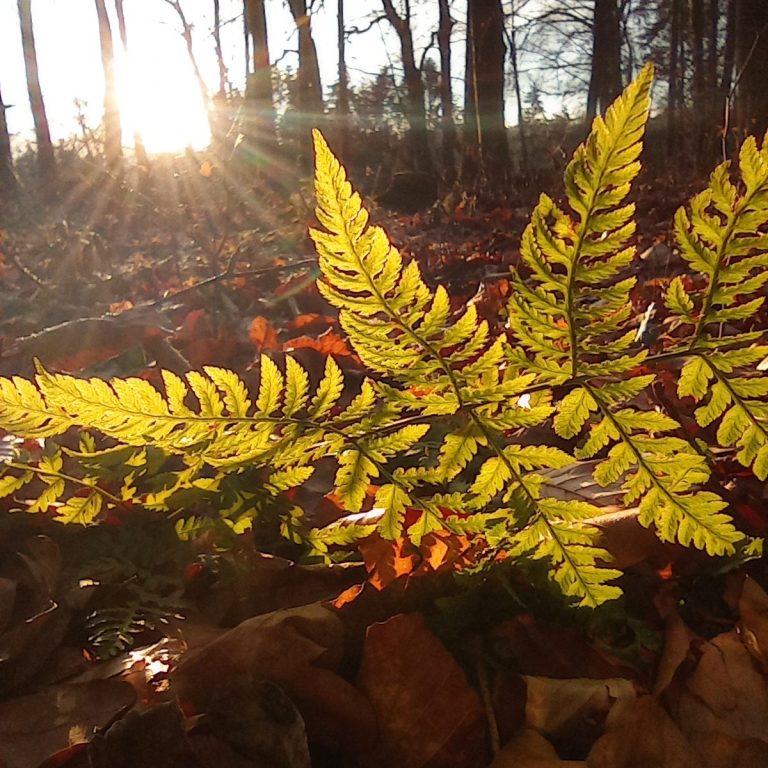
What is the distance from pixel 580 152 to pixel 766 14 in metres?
5.60

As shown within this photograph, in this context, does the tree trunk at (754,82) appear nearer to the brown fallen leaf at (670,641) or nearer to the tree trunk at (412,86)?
the brown fallen leaf at (670,641)

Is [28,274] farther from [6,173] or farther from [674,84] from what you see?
[674,84]

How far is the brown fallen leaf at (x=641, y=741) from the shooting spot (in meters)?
0.82

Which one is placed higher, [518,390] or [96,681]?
[518,390]

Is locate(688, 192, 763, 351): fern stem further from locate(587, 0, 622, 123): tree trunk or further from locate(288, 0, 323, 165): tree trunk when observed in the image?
locate(587, 0, 622, 123): tree trunk

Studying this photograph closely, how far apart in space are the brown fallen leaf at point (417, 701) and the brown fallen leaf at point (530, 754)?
0.10ft

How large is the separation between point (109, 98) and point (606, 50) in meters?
13.9

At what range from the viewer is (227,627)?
1.11 meters

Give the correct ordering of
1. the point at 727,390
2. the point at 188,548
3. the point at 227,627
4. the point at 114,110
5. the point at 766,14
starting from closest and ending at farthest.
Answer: the point at 727,390 → the point at 227,627 → the point at 188,548 → the point at 766,14 → the point at 114,110

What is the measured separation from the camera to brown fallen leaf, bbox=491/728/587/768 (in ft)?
2.72

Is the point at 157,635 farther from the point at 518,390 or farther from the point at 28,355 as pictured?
the point at 28,355

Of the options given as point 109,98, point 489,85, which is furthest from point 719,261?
point 109,98

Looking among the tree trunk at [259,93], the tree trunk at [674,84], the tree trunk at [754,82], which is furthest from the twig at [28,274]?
the tree trunk at [674,84]

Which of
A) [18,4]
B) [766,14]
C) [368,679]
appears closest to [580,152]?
[368,679]
